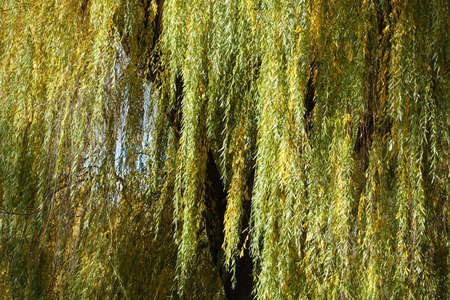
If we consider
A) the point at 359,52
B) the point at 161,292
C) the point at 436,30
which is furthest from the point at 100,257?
the point at 436,30

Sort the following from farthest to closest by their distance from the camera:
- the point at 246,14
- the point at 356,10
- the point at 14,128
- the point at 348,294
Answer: the point at 14,128
the point at 246,14
the point at 356,10
the point at 348,294

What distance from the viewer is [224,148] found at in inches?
141

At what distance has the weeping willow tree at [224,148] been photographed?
2938 mm

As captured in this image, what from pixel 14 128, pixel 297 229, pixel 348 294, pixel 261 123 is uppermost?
pixel 14 128

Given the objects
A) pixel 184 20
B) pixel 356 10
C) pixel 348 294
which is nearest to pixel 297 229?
pixel 348 294

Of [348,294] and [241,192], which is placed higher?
[241,192]

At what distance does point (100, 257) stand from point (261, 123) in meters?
1.30

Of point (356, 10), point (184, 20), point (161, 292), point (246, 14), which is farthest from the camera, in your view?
point (161, 292)

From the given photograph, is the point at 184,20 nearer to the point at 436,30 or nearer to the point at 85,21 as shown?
the point at 85,21

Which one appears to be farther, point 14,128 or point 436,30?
point 14,128

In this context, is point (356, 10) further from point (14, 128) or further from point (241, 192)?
point (14, 128)

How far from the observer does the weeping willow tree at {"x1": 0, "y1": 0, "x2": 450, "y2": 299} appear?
294 cm

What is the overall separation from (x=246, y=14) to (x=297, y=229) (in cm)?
111

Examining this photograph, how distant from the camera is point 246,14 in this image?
3400 millimetres
